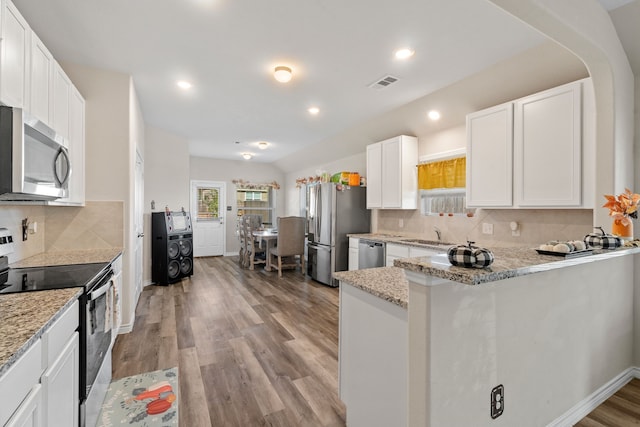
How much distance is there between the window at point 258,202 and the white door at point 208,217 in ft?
1.64

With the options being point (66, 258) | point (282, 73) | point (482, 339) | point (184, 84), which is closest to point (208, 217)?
point (184, 84)

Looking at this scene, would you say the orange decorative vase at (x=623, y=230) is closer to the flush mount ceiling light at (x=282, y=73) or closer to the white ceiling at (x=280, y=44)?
the white ceiling at (x=280, y=44)

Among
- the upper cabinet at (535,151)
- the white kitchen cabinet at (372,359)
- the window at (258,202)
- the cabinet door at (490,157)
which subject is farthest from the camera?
the window at (258,202)

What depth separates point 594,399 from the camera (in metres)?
1.93

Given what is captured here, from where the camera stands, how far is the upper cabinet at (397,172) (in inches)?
169

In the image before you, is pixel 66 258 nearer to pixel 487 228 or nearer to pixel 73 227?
pixel 73 227

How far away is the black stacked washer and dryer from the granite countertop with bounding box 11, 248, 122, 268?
2243 mm

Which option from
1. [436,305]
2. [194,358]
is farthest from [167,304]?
[436,305]

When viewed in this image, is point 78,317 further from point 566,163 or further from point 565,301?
point 566,163

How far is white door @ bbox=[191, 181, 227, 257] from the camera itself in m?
7.70

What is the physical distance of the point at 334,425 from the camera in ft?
5.77

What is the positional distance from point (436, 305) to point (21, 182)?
197 centimetres

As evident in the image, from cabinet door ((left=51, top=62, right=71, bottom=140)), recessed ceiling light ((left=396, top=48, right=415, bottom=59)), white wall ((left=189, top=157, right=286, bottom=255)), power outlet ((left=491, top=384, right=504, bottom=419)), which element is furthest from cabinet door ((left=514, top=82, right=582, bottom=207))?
white wall ((left=189, top=157, right=286, bottom=255))

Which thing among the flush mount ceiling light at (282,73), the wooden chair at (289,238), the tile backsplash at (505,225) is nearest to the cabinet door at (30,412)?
the flush mount ceiling light at (282,73)
